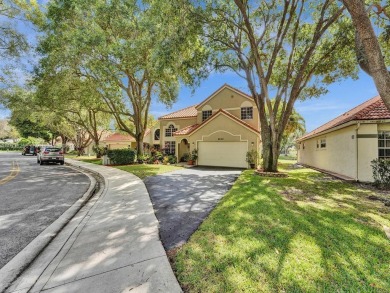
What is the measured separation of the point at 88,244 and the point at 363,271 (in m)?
4.83

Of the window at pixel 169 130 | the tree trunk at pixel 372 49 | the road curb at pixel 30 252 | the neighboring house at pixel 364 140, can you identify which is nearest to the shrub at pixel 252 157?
the neighboring house at pixel 364 140

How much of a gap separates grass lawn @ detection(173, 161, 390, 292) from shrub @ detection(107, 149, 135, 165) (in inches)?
700

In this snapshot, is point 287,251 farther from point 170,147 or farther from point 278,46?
point 170,147

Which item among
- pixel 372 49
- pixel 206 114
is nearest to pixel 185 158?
pixel 206 114

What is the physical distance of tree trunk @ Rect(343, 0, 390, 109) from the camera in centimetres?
520

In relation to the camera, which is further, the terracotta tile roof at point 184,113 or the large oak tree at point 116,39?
the terracotta tile roof at point 184,113

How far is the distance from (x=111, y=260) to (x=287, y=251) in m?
3.08

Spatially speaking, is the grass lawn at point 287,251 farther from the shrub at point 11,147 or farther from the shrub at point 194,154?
the shrub at point 11,147

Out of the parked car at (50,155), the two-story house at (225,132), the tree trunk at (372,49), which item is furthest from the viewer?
the parked car at (50,155)

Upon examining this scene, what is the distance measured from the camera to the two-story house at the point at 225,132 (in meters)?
20.4

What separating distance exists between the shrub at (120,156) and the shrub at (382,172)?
1988 centimetres

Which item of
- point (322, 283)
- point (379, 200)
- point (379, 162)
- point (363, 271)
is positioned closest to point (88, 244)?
point (322, 283)

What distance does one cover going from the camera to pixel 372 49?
5.22 meters

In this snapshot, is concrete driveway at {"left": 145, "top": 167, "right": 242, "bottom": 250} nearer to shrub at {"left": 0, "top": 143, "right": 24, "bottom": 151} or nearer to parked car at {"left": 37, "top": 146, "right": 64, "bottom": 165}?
parked car at {"left": 37, "top": 146, "right": 64, "bottom": 165}
